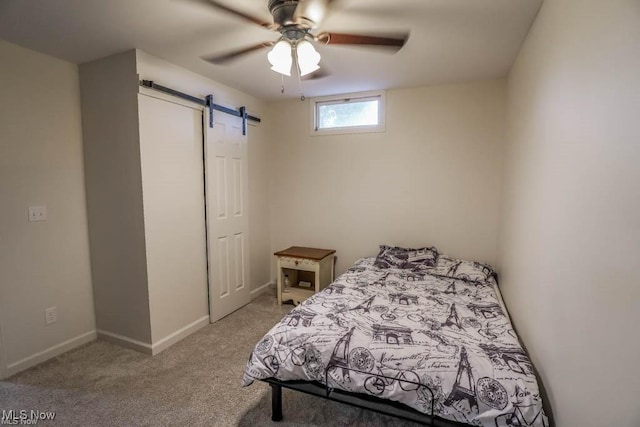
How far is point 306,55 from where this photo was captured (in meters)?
1.77

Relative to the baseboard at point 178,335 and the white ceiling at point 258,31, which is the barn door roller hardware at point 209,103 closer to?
the white ceiling at point 258,31

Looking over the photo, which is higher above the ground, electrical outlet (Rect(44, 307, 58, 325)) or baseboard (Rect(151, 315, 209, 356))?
electrical outlet (Rect(44, 307, 58, 325))

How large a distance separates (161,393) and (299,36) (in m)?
2.42

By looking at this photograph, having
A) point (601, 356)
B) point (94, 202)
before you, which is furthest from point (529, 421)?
point (94, 202)

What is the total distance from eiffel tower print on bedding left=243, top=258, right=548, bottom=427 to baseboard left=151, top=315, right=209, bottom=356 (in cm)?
120

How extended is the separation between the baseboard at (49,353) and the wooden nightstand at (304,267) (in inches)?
70.7

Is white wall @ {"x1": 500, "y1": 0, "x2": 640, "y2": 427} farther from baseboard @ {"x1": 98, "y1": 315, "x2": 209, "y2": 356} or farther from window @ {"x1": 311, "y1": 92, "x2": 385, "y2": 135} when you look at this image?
baseboard @ {"x1": 98, "y1": 315, "x2": 209, "y2": 356}

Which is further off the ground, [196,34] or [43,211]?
[196,34]

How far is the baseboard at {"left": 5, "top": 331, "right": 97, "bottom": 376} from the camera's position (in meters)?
2.23

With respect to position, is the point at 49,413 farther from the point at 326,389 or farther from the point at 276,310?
the point at 276,310

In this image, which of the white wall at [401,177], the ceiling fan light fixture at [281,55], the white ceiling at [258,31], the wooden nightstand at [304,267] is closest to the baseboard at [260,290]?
the wooden nightstand at [304,267]

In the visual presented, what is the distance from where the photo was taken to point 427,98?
3.19 m

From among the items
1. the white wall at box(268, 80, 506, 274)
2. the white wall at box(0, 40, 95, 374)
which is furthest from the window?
the white wall at box(0, 40, 95, 374)

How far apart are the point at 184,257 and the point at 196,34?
5.87 feet
